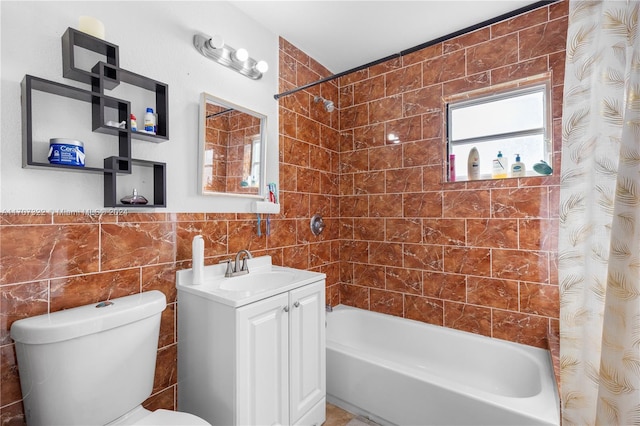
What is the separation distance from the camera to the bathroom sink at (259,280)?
1770mm

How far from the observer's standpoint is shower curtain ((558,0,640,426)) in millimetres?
708

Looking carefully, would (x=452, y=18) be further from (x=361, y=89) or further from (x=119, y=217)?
(x=119, y=217)

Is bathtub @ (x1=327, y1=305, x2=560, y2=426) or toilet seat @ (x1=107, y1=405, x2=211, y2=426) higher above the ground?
toilet seat @ (x1=107, y1=405, x2=211, y2=426)

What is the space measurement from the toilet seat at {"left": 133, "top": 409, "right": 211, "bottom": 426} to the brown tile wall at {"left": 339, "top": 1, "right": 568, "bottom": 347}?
5.93 feet

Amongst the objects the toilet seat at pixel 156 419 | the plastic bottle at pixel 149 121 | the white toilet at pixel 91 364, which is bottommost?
the toilet seat at pixel 156 419

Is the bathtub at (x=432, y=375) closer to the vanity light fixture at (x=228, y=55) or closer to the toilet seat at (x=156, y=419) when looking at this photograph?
the toilet seat at (x=156, y=419)

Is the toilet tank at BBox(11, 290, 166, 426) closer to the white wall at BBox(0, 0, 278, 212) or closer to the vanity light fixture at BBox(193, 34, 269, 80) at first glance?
the white wall at BBox(0, 0, 278, 212)

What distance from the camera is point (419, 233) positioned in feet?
8.05

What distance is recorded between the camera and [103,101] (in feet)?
4.21

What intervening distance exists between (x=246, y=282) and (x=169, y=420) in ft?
2.53

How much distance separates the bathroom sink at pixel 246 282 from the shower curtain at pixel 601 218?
1185 mm

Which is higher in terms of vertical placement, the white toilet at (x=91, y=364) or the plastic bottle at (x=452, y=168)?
the plastic bottle at (x=452, y=168)

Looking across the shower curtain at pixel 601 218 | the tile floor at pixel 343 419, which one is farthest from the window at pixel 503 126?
the tile floor at pixel 343 419

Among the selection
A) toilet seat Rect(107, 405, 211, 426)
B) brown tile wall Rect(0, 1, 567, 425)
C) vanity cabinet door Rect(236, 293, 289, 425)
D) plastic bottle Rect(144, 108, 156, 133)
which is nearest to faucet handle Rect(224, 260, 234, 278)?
brown tile wall Rect(0, 1, 567, 425)
